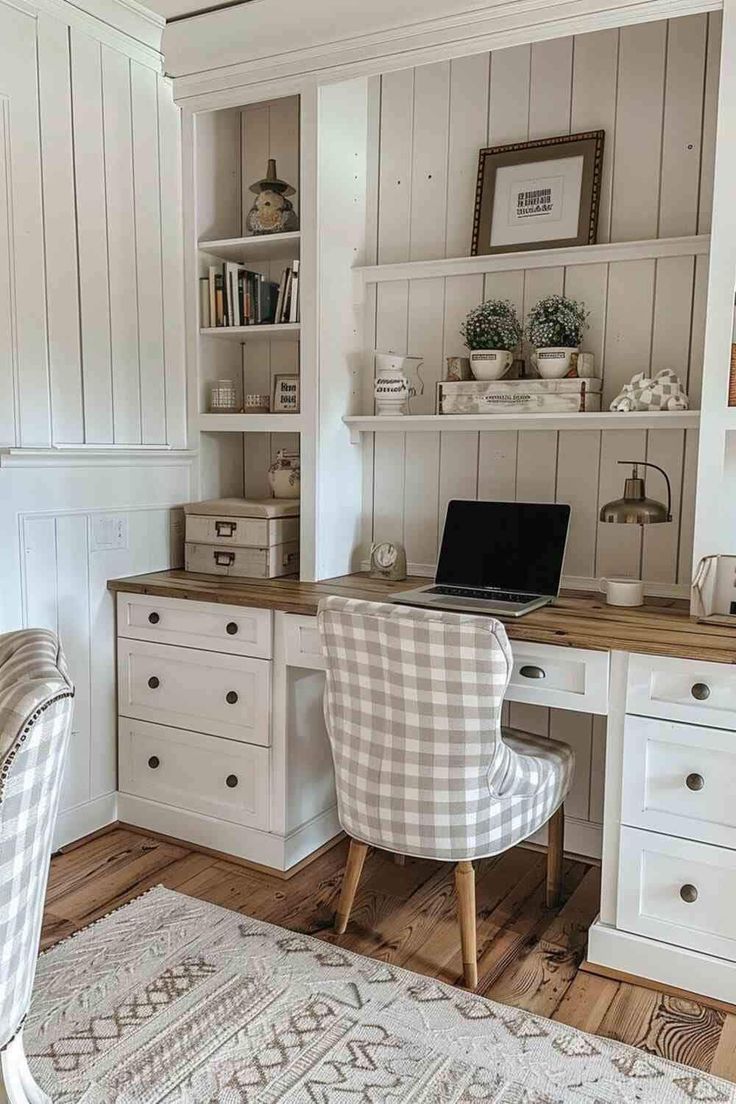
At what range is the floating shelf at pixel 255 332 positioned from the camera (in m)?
2.92

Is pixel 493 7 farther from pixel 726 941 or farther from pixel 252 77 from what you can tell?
pixel 726 941

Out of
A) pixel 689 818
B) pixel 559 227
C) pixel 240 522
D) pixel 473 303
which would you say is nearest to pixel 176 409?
pixel 240 522

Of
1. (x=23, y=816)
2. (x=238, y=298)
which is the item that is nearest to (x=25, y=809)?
(x=23, y=816)

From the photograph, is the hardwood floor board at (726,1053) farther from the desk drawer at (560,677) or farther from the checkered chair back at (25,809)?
the checkered chair back at (25,809)

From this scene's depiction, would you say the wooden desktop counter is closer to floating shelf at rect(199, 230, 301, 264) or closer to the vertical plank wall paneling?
the vertical plank wall paneling

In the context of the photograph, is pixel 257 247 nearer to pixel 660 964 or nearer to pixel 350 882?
pixel 350 882

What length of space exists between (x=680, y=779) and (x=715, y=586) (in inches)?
20.1

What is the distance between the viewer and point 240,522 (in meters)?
2.92

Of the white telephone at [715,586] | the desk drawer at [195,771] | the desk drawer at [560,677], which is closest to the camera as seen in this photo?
the desk drawer at [560,677]

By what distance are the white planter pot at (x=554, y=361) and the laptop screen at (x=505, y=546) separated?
0.39 meters

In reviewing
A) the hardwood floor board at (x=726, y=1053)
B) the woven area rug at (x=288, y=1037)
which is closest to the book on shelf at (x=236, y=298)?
the woven area rug at (x=288, y=1037)

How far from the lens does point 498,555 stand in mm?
2693

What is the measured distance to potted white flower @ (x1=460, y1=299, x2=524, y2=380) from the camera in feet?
8.86

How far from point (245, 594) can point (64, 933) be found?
103 cm
